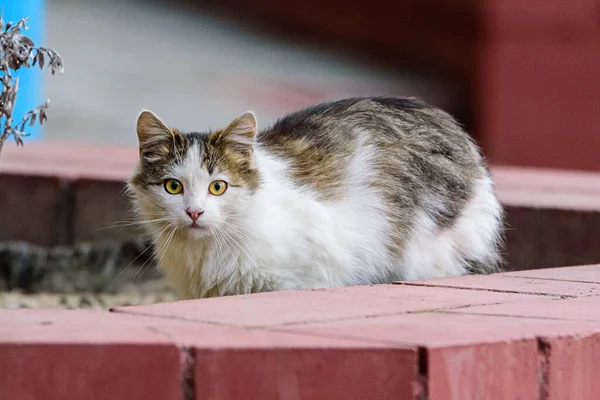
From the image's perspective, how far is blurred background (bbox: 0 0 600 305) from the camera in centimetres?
495

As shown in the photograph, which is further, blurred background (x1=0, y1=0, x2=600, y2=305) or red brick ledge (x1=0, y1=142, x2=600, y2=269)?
blurred background (x1=0, y1=0, x2=600, y2=305)

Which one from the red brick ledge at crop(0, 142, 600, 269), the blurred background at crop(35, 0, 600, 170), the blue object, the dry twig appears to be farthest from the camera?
the blurred background at crop(35, 0, 600, 170)

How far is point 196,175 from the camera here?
3285mm

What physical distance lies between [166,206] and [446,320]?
1.14 m

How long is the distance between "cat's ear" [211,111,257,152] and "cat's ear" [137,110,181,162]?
0.12m

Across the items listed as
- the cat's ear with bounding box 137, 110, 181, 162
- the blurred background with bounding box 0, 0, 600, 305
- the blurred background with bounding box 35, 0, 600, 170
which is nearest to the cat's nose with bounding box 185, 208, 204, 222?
the cat's ear with bounding box 137, 110, 181, 162

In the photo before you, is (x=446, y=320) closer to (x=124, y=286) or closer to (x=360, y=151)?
(x=360, y=151)

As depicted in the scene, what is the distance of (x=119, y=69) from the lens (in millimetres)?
12180

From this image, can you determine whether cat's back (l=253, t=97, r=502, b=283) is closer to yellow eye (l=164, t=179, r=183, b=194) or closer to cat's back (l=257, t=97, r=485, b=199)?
cat's back (l=257, t=97, r=485, b=199)

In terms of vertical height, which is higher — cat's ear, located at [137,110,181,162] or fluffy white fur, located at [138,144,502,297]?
cat's ear, located at [137,110,181,162]

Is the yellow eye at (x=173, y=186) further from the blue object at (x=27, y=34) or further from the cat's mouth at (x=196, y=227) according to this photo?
the blue object at (x=27, y=34)

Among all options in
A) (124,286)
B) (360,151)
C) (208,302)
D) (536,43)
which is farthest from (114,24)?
(208,302)

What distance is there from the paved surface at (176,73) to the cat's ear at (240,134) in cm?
740

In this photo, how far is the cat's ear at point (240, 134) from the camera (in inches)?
131
